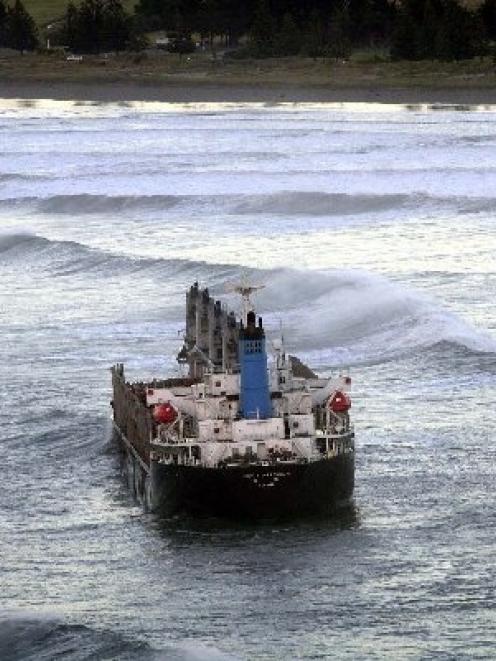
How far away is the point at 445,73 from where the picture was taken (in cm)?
17538

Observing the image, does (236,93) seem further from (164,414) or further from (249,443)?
(249,443)

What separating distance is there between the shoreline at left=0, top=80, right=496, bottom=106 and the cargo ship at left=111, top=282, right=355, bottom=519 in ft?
394

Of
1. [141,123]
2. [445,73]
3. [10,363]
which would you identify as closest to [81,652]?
[10,363]

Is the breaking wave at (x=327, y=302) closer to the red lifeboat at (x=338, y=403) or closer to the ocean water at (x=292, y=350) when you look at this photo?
the ocean water at (x=292, y=350)

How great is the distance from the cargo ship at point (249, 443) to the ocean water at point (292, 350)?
511mm

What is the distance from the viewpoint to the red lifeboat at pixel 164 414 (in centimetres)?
4406

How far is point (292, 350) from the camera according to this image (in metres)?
61.3

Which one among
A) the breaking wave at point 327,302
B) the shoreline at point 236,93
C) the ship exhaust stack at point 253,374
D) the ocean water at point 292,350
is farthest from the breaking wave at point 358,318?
the shoreline at point 236,93

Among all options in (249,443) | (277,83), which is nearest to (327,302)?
(249,443)

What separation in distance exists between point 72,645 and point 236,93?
14491 centimetres

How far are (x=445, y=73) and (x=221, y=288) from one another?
10436cm

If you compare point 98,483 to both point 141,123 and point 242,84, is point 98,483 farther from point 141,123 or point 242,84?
point 242,84

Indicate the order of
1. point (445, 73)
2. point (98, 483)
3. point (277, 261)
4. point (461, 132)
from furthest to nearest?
1. point (445, 73)
2. point (461, 132)
3. point (277, 261)
4. point (98, 483)

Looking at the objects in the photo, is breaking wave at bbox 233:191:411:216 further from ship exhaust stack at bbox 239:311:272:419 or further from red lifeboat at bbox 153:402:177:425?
ship exhaust stack at bbox 239:311:272:419
